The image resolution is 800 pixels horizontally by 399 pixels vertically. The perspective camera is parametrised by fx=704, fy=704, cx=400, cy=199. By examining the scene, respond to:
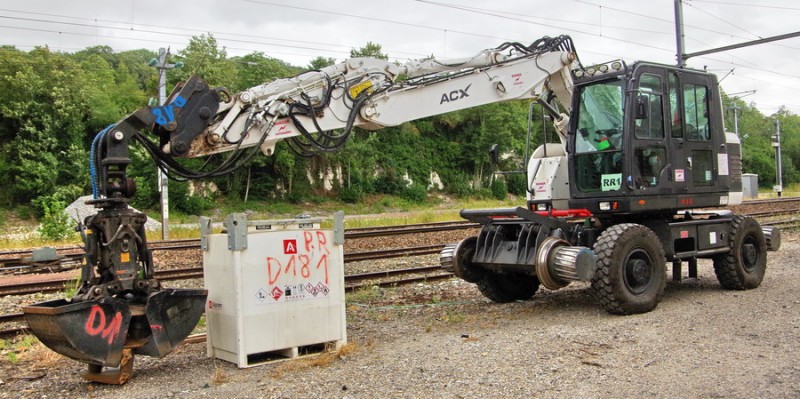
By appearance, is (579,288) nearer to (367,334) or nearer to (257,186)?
(367,334)

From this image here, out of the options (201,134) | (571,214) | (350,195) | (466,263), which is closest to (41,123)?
(350,195)

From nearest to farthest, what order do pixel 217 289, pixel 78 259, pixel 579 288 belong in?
pixel 217 289 < pixel 579 288 < pixel 78 259

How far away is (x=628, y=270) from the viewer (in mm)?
8633

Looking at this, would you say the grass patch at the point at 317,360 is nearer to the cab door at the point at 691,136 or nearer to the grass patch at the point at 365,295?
the grass patch at the point at 365,295

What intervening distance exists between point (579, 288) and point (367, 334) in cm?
442

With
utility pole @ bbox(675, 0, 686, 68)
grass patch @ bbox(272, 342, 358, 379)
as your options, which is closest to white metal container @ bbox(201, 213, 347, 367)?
grass patch @ bbox(272, 342, 358, 379)

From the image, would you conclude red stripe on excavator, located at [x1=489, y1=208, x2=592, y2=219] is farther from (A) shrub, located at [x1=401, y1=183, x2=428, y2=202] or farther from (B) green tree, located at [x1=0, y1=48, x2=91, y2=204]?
(A) shrub, located at [x1=401, y1=183, x2=428, y2=202]

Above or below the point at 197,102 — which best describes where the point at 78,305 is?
below

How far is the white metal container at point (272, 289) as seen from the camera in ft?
21.0

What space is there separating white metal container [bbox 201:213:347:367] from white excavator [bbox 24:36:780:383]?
0.37m

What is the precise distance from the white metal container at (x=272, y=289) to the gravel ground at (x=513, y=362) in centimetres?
23

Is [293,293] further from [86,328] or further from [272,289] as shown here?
[86,328]

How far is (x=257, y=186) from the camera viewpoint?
4497 centimetres

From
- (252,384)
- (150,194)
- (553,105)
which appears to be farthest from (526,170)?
(150,194)
